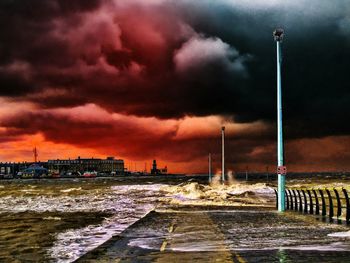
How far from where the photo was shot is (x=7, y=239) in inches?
926

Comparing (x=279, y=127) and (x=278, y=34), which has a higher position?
A: (x=278, y=34)

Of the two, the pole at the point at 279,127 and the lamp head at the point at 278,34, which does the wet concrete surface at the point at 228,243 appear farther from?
the lamp head at the point at 278,34

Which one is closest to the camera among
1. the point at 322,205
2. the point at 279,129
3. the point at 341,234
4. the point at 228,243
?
the point at 228,243

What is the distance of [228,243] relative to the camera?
16.6 metres

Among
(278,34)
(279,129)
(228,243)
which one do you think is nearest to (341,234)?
(228,243)

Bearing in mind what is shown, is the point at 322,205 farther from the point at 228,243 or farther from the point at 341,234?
the point at 228,243

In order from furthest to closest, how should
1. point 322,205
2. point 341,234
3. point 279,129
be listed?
point 279,129, point 322,205, point 341,234

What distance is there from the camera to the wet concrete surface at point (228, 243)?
13.5 m

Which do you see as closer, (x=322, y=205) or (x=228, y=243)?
(x=228, y=243)

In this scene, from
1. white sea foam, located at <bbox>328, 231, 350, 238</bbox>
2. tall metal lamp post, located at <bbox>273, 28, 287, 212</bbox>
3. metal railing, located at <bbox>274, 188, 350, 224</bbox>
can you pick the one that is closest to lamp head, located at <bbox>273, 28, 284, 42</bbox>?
tall metal lamp post, located at <bbox>273, 28, 287, 212</bbox>

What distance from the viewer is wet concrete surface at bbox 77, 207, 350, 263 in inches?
532

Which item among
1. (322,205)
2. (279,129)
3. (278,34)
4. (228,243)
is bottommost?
(228,243)

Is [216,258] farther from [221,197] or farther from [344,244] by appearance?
[221,197]

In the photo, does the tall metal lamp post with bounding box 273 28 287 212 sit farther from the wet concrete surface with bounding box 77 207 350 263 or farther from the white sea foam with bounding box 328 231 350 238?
the white sea foam with bounding box 328 231 350 238
